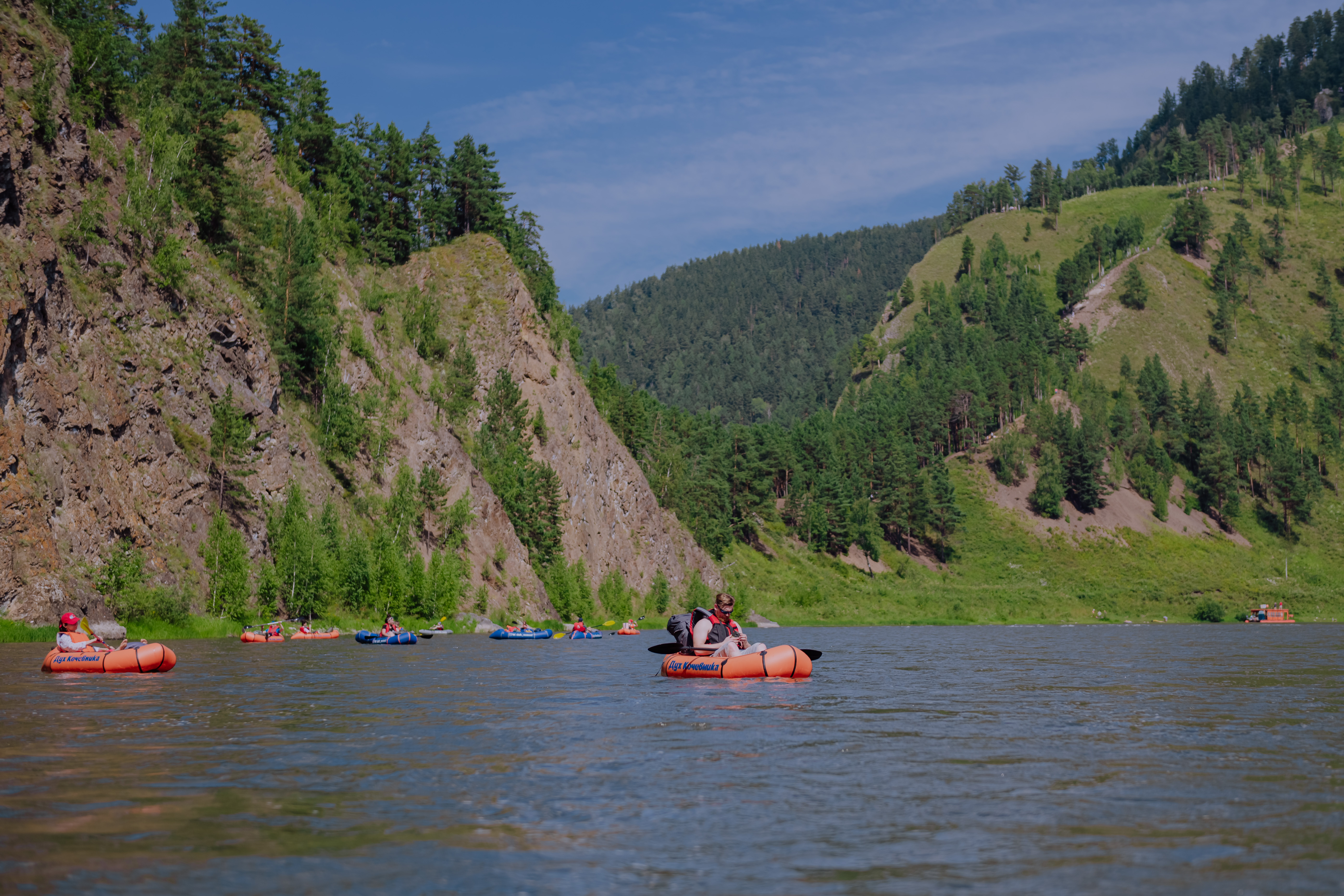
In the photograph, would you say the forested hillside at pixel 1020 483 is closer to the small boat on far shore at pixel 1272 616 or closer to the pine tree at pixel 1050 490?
the pine tree at pixel 1050 490

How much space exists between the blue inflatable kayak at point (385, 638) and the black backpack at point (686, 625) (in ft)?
76.3

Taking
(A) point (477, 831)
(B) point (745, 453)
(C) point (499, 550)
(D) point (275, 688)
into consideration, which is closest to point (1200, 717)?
(A) point (477, 831)

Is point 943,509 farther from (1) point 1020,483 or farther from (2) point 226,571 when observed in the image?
(2) point 226,571

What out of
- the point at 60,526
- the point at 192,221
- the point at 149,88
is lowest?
the point at 60,526

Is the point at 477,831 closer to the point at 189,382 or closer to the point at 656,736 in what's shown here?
the point at 656,736

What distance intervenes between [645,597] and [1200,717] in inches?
3215

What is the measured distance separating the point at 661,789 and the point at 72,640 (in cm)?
2525

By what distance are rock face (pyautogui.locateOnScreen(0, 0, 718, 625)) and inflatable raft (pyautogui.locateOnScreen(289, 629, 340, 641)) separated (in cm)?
547

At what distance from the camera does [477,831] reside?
1119cm

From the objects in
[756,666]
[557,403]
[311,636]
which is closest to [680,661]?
[756,666]

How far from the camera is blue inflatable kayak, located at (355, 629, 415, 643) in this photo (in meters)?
53.1

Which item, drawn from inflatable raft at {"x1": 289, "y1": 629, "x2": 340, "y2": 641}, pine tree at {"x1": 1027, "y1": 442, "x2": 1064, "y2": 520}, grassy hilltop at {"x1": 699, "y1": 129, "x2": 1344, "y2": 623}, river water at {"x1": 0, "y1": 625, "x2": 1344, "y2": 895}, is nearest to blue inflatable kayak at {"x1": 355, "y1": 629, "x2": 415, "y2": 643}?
inflatable raft at {"x1": 289, "y1": 629, "x2": 340, "y2": 641}

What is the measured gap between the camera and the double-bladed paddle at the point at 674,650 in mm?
33938

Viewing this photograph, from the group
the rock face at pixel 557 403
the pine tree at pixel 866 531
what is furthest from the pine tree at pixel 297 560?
the pine tree at pixel 866 531
